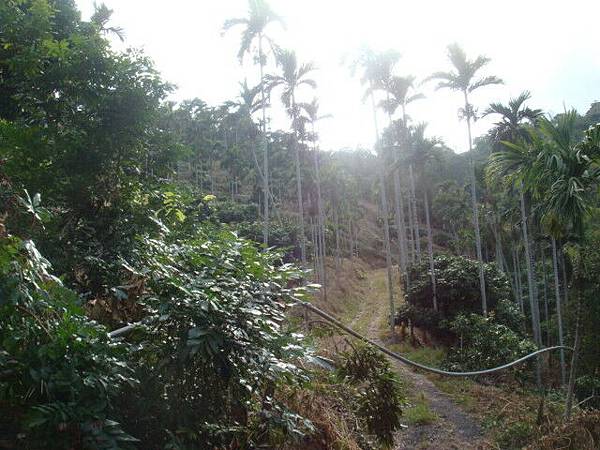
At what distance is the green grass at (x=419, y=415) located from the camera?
1115cm

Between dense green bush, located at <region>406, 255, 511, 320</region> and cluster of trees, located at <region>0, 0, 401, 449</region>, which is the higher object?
cluster of trees, located at <region>0, 0, 401, 449</region>

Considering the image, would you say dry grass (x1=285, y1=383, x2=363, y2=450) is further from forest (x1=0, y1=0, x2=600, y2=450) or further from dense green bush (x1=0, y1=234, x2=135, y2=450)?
dense green bush (x1=0, y1=234, x2=135, y2=450)

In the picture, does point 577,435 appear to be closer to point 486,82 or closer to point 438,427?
point 438,427

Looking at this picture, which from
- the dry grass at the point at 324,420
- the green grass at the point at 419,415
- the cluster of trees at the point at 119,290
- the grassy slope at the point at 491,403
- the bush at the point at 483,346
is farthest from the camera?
the bush at the point at 483,346

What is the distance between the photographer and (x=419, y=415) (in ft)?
37.3

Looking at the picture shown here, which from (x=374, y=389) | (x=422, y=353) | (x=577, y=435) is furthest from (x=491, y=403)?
(x=374, y=389)

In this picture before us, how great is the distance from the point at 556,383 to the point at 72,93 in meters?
19.5

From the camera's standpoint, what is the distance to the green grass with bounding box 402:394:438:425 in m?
11.1

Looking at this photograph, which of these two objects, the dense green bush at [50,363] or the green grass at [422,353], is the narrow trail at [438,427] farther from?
the dense green bush at [50,363]

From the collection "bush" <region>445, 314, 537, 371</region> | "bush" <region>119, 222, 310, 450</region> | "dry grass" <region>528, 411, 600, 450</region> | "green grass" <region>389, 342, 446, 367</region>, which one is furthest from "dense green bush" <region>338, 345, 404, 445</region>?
"green grass" <region>389, 342, 446, 367</region>

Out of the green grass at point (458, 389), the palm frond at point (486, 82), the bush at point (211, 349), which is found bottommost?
the green grass at point (458, 389)

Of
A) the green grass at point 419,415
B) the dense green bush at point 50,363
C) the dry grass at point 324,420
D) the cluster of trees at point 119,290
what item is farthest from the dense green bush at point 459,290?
the dense green bush at point 50,363

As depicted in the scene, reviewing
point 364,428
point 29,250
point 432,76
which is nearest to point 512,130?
point 432,76

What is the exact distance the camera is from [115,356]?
3006mm
